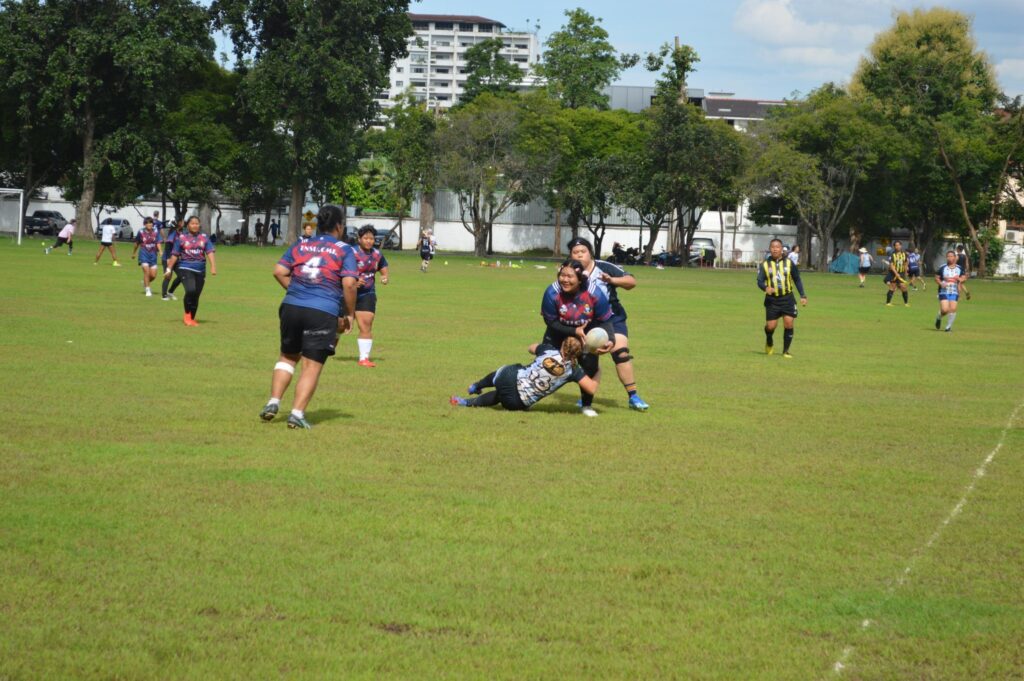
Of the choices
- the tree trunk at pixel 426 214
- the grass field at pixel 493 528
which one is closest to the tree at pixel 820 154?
the tree trunk at pixel 426 214

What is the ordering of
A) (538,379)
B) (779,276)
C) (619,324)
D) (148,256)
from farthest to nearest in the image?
(148,256) → (779,276) → (619,324) → (538,379)

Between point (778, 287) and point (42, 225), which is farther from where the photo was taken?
point (42, 225)

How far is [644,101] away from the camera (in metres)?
129

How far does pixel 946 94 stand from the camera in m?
85.3

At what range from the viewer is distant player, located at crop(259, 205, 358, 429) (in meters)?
11.0

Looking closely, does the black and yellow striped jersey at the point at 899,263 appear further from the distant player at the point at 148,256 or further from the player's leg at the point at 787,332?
the distant player at the point at 148,256

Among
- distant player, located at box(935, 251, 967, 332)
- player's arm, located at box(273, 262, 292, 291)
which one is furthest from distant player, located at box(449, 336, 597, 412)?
distant player, located at box(935, 251, 967, 332)

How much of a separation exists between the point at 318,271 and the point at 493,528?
4.05 meters

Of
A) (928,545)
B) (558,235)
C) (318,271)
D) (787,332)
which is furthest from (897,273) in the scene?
(558,235)

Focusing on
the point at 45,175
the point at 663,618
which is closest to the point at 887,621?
the point at 663,618

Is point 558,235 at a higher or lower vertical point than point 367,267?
higher

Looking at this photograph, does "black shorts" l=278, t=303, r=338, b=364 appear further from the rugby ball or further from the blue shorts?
the blue shorts

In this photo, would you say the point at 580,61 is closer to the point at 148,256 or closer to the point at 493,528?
the point at 148,256

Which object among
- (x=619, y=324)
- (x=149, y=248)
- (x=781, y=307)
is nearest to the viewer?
(x=619, y=324)
